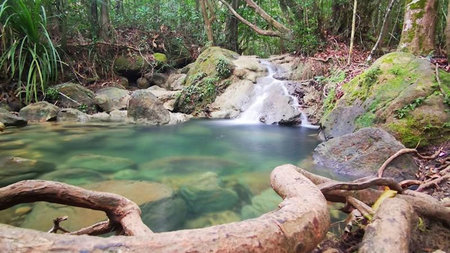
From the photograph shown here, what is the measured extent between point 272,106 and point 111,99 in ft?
14.4

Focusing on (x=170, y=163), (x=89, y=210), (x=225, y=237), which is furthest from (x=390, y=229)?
(x=170, y=163)

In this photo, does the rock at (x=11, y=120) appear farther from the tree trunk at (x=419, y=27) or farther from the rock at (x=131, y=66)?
the tree trunk at (x=419, y=27)

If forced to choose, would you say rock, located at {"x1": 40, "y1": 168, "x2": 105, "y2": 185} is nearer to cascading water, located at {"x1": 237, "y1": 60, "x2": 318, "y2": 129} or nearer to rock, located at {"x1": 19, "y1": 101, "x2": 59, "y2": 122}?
rock, located at {"x1": 19, "y1": 101, "x2": 59, "y2": 122}

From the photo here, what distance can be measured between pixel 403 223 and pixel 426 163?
2.59 metres

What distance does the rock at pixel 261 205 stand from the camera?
267 cm

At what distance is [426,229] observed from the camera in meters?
1.65

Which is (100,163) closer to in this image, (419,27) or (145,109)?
(145,109)

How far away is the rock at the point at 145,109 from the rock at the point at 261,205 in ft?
15.0

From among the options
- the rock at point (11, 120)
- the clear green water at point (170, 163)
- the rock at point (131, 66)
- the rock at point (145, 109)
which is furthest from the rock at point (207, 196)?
the rock at point (131, 66)

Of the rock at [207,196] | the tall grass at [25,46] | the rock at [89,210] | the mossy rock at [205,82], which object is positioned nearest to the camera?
the rock at [89,210]

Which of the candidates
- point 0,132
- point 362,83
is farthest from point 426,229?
point 0,132

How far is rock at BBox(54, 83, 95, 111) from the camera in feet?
25.4

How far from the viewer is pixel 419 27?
5.46 m

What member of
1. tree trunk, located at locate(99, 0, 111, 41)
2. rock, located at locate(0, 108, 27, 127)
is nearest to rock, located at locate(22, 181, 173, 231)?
rock, located at locate(0, 108, 27, 127)
